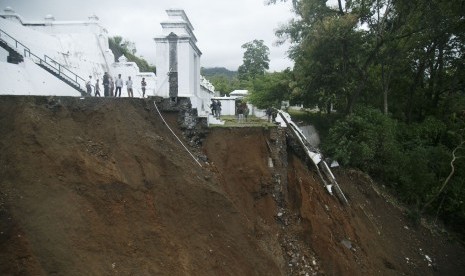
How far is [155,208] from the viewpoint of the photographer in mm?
7258

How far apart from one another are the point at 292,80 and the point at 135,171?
998 cm

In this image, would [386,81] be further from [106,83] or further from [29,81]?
[29,81]

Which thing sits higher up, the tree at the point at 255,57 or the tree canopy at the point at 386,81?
the tree at the point at 255,57

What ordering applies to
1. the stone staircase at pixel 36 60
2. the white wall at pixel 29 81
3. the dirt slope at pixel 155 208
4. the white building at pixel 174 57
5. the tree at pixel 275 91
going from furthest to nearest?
the tree at pixel 275 91, the stone staircase at pixel 36 60, the white building at pixel 174 57, the white wall at pixel 29 81, the dirt slope at pixel 155 208

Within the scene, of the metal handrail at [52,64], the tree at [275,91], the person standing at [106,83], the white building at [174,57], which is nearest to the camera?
the white building at [174,57]

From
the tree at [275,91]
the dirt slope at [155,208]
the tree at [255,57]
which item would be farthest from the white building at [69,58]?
the tree at [255,57]

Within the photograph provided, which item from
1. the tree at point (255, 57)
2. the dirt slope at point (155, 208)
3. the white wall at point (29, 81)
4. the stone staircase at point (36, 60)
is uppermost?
the tree at point (255, 57)

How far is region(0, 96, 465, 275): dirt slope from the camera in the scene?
6098mm

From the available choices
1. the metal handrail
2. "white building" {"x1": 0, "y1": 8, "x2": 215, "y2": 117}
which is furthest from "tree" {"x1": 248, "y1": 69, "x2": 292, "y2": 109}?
the metal handrail

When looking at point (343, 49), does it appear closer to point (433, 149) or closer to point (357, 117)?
point (357, 117)

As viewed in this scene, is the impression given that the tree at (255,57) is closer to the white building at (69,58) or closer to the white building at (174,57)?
the white building at (69,58)

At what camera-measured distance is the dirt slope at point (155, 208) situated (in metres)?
6.10

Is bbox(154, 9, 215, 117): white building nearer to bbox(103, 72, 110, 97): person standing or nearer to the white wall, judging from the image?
bbox(103, 72, 110, 97): person standing

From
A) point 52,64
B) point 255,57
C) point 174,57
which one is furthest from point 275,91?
point 255,57
